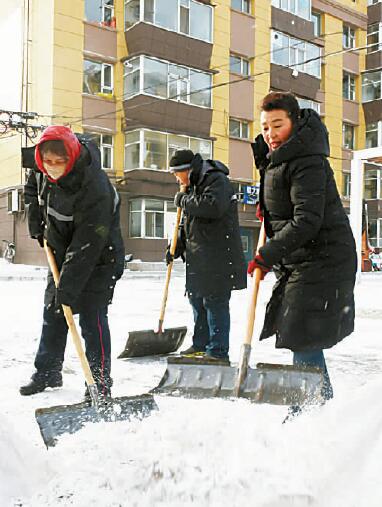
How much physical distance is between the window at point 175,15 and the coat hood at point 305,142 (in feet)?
62.0

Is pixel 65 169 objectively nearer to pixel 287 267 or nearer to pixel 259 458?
pixel 287 267

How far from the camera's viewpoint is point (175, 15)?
68.1 feet

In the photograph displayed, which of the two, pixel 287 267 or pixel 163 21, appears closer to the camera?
pixel 287 267

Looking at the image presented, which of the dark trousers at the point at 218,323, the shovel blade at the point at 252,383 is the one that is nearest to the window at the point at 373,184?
the dark trousers at the point at 218,323

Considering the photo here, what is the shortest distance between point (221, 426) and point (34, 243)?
18.9m

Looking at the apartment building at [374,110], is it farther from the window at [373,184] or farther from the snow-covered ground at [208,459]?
the snow-covered ground at [208,459]

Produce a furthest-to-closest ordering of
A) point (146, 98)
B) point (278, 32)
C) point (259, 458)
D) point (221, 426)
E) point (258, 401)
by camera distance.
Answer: point (278, 32), point (146, 98), point (258, 401), point (221, 426), point (259, 458)

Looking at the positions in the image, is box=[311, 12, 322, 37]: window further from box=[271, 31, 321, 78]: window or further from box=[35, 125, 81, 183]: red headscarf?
box=[35, 125, 81, 183]: red headscarf

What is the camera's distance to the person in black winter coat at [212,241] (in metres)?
4.00

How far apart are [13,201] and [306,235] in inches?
779

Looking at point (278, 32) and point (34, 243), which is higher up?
point (278, 32)

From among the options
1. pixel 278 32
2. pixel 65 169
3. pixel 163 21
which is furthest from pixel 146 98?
pixel 65 169

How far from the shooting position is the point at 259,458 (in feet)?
6.72

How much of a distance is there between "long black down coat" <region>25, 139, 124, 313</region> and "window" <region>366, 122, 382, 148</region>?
2733 cm
